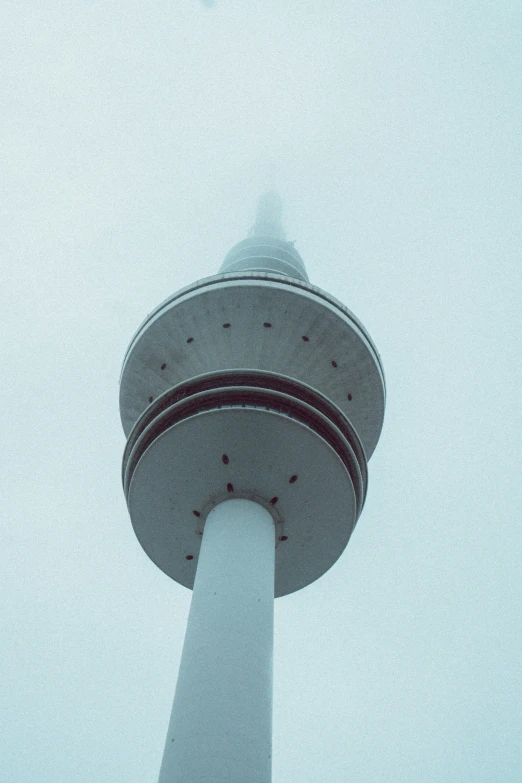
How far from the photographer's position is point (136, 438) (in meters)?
19.6

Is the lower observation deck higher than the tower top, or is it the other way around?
the tower top

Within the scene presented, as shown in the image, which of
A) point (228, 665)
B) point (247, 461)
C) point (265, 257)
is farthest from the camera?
point (265, 257)

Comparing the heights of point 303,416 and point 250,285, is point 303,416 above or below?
below

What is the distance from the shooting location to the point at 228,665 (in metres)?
14.3

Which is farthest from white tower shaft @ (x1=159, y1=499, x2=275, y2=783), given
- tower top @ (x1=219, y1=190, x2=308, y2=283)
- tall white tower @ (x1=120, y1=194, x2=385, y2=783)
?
tower top @ (x1=219, y1=190, x2=308, y2=283)

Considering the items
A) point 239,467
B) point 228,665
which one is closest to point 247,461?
point 239,467

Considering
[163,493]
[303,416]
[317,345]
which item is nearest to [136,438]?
[163,493]

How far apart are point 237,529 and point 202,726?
16.9ft

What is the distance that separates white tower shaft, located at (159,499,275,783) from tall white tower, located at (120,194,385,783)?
32mm

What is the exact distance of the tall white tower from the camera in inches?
549

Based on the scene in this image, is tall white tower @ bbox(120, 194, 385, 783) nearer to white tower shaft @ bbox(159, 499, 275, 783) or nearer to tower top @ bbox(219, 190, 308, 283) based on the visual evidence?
white tower shaft @ bbox(159, 499, 275, 783)

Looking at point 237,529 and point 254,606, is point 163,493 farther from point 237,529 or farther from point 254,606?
point 254,606

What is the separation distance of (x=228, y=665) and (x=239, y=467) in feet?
17.8

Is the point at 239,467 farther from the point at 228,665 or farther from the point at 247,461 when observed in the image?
the point at 228,665
